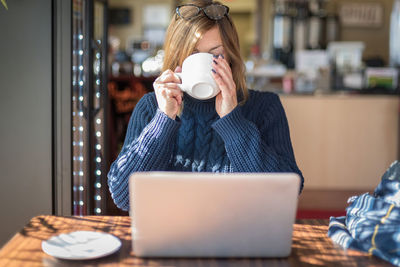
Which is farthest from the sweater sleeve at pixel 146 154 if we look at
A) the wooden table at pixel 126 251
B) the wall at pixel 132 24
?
the wall at pixel 132 24

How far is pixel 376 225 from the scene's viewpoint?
92 cm

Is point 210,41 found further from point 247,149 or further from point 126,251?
point 126,251

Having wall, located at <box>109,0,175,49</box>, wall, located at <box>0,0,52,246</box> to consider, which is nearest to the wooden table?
wall, located at <box>0,0,52,246</box>

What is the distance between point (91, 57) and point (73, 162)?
13.7 inches

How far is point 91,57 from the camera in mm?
1643

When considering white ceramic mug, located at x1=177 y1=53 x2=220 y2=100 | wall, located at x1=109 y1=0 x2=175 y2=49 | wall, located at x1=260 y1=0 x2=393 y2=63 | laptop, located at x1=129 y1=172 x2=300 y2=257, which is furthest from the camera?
wall, located at x1=109 y1=0 x2=175 y2=49

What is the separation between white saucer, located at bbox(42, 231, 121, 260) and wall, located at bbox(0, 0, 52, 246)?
0.72 meters

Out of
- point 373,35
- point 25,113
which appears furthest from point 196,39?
point 373,35

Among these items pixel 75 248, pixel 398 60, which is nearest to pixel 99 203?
pixel 75 248

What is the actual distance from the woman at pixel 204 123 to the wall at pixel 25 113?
0.33 meters

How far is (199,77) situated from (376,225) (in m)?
0.52

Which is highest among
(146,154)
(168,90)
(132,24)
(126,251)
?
(132,24)

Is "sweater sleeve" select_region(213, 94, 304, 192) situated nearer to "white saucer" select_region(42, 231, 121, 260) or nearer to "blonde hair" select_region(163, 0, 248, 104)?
"blonde hair" select_region(163, 0, 248, 104)

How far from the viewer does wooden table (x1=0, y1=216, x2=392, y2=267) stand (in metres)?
0.82
